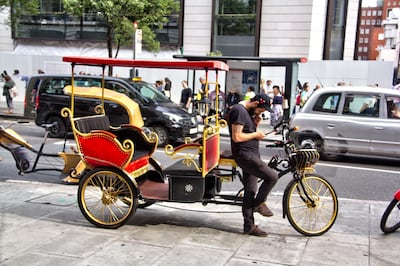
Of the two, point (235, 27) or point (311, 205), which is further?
point (235, 27)

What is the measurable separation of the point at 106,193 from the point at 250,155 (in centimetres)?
177

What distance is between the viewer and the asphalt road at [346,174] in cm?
780

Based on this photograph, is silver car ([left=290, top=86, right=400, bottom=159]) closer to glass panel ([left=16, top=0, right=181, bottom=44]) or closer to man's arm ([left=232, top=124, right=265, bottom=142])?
man's arm ([left=232, top=124, right=265, bottom=142])

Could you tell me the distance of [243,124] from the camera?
4.98 m

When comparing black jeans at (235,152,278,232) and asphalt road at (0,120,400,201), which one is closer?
black jeans at (235,152,278,232)

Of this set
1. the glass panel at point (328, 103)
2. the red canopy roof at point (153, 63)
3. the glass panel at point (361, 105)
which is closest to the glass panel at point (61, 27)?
the glass panel at point (328, 103)

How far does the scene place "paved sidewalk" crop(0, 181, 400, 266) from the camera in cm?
444

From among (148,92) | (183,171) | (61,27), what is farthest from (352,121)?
(61,27)

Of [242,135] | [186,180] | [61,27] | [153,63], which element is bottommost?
[186,180]

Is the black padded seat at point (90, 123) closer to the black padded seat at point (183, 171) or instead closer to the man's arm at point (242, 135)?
the black padded seat at point (183, 171)

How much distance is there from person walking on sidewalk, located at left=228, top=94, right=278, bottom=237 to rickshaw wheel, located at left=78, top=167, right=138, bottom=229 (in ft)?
4.20

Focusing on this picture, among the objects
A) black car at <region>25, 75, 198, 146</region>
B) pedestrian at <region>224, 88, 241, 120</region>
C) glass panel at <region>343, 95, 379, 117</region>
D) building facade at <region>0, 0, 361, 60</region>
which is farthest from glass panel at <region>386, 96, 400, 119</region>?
building facade at <region>0, 0, 361, 60</region>

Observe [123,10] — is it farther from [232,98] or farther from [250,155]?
[250,155]

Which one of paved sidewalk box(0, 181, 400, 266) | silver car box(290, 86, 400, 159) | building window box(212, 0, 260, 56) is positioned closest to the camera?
paved sidewalk box(0, 181, 400, 266)
